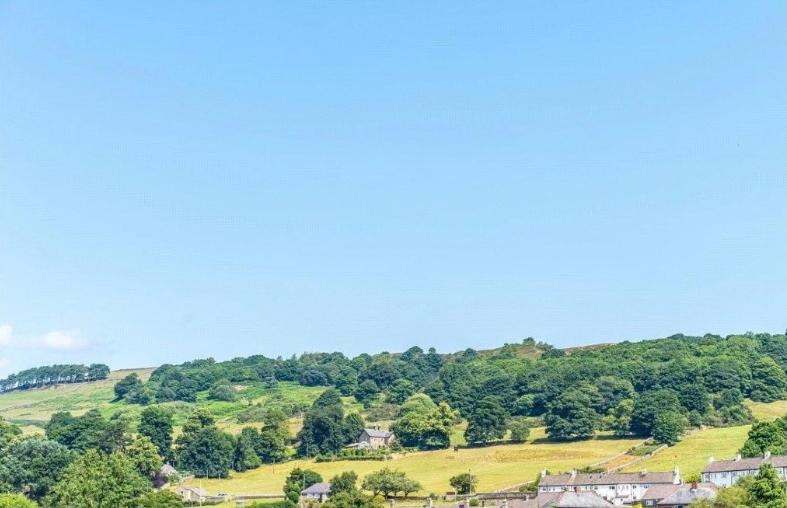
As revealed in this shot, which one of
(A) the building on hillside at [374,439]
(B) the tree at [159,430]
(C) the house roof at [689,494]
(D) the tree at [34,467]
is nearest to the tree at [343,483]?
(C) the house roof at [689,494]

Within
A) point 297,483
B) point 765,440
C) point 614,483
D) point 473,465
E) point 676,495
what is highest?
point 765,440

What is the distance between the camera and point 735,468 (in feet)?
305

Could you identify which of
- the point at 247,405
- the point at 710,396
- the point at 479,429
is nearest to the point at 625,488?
the point at 479,429

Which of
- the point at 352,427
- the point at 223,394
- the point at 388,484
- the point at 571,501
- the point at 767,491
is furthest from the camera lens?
the point at 223,394

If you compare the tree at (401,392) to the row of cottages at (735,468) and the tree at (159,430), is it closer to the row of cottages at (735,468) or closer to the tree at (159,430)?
the tree at (159,430)

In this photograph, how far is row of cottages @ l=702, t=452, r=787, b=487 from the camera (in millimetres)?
91438

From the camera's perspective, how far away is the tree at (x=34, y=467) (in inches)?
4304

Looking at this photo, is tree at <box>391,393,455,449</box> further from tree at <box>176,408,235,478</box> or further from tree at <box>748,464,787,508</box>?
tree at <box>748,464,787,508</box>

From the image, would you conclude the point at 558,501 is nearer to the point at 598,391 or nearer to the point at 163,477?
the point at 598,391

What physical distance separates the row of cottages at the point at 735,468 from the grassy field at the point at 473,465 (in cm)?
1689

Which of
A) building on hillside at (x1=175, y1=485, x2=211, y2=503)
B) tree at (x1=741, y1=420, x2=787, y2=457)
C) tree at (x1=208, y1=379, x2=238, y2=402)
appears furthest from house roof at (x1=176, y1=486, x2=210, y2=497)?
tree at (x1=208, y1=379, x2=238, y2=402)

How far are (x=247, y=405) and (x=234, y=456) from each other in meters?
54.3

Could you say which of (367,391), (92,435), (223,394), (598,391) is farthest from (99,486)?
(223,394)

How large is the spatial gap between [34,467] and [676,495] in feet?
227
